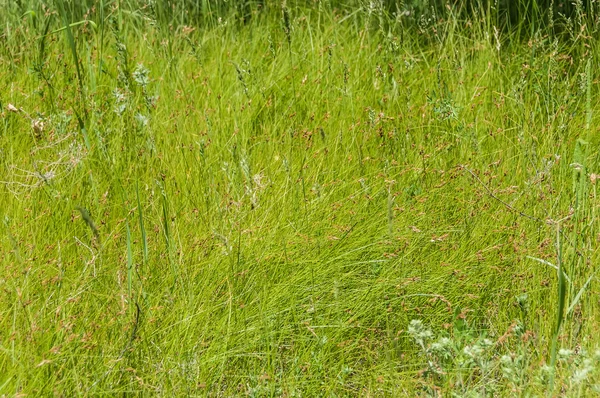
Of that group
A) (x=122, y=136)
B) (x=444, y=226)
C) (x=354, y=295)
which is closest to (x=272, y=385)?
(x=354, y=295)

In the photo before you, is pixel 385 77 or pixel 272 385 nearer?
pixel 272 385

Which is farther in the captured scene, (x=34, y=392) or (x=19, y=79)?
(x=19, y=79)

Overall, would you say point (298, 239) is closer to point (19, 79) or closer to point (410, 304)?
point (410, 304)

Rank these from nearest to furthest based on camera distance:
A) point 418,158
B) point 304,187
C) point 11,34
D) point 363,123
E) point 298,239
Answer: point 298,239 → point 304,187 → point 418,158 → point 363,123 → point 11,34

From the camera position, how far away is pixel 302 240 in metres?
2.52

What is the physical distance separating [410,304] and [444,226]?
325 mm

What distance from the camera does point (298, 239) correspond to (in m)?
2.54

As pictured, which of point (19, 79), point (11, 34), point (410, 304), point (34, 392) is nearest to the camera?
point (34, 392)

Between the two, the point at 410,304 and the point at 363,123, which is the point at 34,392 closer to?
the point at 410,304

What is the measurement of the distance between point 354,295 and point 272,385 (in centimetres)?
48

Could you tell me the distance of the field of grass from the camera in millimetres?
2090

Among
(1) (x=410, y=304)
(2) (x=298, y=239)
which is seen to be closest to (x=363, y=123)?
(2) (x=298, y=239)

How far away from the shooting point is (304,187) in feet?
8.99

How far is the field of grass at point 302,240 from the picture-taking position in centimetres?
209
